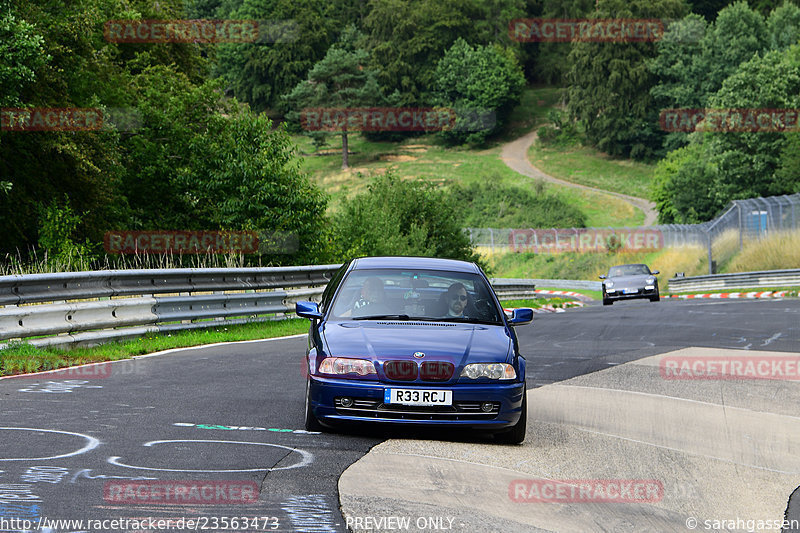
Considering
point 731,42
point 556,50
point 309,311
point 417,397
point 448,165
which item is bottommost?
point 448,165

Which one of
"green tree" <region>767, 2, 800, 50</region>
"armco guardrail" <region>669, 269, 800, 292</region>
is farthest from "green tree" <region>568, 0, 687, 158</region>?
"armco guardrail" <region>669, 269, 800, 292</region>

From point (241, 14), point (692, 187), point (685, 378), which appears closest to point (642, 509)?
point (685, 378)

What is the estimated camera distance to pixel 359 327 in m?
8.32

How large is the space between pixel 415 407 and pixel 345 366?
24.4 inches

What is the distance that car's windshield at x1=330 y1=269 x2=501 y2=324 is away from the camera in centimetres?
877

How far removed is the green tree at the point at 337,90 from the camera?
117 m

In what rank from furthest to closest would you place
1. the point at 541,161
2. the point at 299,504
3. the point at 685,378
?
the point at 541,161 < the point at 685,378 < the point at 299,504

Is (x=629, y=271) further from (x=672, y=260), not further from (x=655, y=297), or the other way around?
(x=672, y=260)

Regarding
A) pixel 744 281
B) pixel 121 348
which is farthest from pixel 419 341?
pixel 744 281

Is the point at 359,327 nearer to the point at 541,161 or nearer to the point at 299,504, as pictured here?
the point at 299,504

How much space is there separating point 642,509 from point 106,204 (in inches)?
1142

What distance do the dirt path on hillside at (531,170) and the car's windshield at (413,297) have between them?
76.4 meters

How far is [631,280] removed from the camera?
36.2m

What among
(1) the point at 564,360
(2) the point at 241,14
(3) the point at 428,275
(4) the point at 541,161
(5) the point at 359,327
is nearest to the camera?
(5) the point at 359,327
